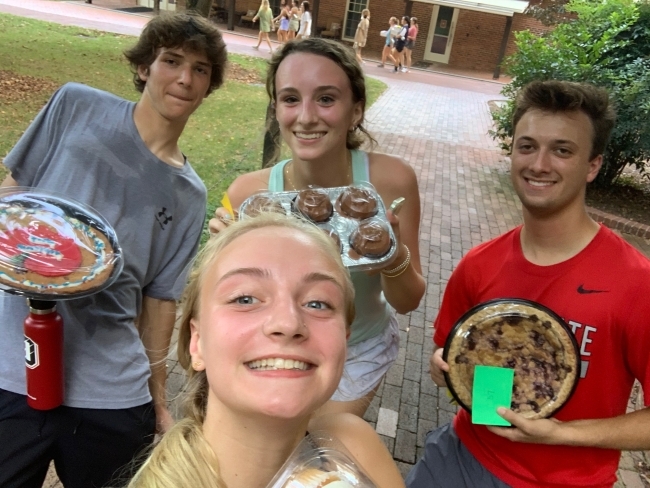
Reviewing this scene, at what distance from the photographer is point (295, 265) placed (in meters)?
1.63

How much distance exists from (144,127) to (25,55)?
1330cm

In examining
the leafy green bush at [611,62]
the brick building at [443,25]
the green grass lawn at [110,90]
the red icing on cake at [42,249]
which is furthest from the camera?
the brick building at [443,25]

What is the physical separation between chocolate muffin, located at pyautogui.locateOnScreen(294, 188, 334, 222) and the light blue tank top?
0.21m

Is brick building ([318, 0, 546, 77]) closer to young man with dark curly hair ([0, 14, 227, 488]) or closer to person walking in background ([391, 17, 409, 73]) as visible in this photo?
person walking in background ([391, 17, 409, 73])

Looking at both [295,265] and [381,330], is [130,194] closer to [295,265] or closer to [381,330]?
[295,265]

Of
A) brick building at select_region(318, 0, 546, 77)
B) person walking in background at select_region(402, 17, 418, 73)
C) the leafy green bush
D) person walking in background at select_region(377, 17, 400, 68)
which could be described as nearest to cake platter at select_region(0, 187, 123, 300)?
the leafy green bush

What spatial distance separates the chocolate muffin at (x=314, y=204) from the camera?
7.35 ft

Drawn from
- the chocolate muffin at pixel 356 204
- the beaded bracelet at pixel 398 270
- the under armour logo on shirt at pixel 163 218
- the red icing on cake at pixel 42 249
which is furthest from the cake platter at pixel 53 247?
the beaded bracelet at pixel 398 270

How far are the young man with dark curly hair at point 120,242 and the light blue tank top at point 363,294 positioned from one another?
1.27ft

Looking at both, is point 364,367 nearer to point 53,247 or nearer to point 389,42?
point 53,247

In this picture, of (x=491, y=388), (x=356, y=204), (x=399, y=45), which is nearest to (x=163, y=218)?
(x=356, y=204)

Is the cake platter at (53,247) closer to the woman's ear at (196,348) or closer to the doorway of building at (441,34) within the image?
the woman's ear at (196,348)

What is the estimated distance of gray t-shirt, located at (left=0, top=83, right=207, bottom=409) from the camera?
207 centimetres

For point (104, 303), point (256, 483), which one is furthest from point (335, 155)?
point (256, 483)
